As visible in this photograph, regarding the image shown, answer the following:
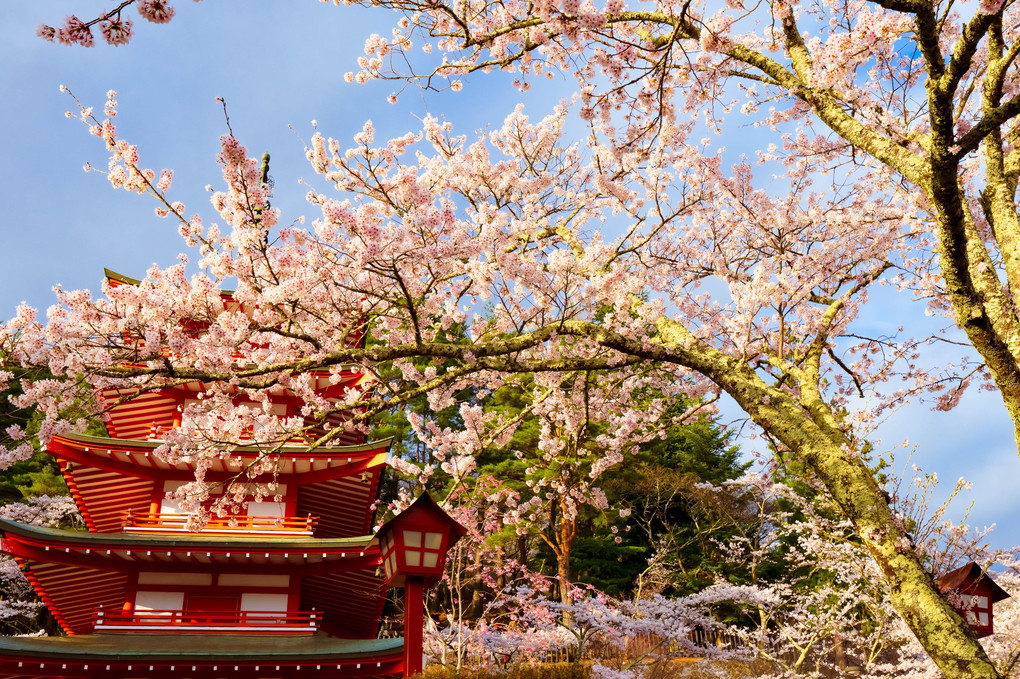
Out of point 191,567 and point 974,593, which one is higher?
point 191,567

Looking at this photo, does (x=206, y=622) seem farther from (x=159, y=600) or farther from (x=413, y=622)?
(x=413, y=622)

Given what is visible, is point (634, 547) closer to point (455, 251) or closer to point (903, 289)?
point (903, 289)

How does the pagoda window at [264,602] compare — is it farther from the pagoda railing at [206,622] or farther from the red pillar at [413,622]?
the red pillar at [413,622]

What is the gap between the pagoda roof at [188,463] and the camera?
10656 mm

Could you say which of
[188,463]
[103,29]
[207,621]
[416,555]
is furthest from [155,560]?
[103,29]

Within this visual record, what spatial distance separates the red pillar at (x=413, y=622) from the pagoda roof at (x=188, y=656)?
389 centimetres

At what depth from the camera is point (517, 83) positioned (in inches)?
270

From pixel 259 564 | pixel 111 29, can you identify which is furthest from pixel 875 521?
pixel 259 564

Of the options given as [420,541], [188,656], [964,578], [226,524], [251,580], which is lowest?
[188,656]

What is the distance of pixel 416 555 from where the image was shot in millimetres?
6215

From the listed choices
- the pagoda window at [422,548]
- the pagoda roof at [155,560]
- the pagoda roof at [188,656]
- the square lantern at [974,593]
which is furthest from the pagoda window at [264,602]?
the square lantern at [974,593]

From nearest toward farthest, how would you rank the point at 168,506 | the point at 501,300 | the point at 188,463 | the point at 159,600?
the point at 501,300 < the point at 188,463 < the point at 159,600 < the point at 168,506

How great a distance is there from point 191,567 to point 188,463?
6.38 ft

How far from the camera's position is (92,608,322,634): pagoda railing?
34.3ft
